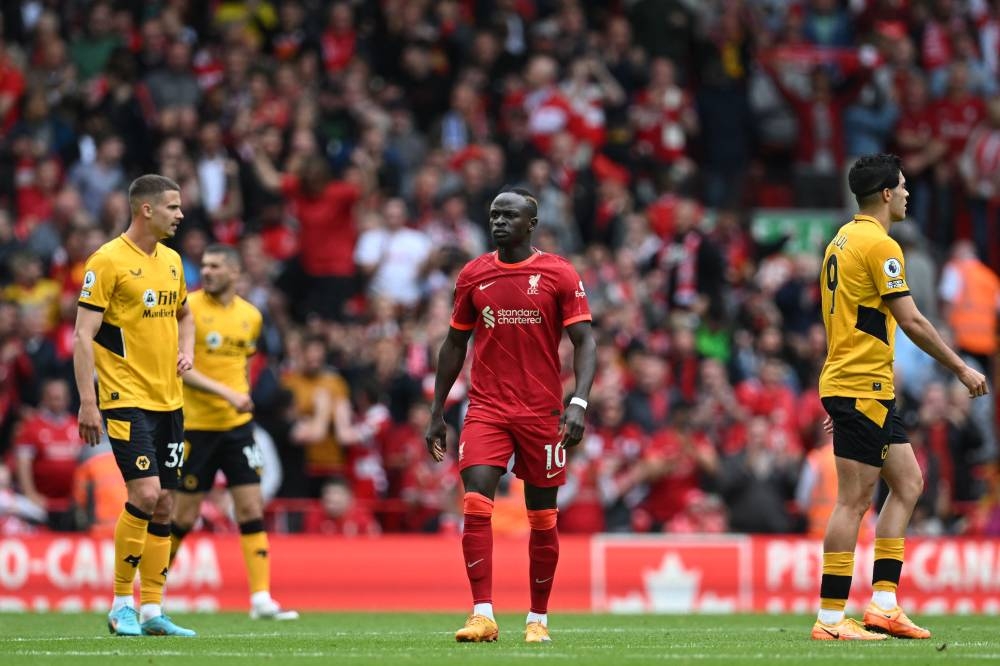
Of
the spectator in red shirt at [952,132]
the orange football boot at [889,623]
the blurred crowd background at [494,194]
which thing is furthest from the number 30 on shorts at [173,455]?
the spectator in red shirt at [952,132]

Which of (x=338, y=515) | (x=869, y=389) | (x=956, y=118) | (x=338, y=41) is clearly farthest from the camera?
(x=956, y=118)

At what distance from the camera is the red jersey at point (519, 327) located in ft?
37.3

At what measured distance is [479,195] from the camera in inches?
902

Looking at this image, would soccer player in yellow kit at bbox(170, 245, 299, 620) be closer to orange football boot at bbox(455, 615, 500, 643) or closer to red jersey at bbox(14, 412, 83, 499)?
orange football boot at bbox(455, 615, 500, 643)

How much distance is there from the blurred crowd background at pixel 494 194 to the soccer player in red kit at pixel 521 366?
802cm

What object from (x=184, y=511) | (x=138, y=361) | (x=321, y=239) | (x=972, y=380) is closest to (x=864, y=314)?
(x=972, y=380)

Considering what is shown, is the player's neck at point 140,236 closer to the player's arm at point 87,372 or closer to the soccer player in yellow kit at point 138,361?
the soccer player in yellow kit at point 138,361

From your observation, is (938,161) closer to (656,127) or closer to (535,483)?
(656,127)

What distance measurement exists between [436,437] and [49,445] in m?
9.03

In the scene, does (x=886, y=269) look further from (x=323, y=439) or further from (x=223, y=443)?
(x=323, y=439)

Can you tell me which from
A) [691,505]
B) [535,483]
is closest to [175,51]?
[691,505]

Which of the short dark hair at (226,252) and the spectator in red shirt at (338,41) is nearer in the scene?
the short dark hair at (226,252)

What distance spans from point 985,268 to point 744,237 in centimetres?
343

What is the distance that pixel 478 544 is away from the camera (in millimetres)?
11109
